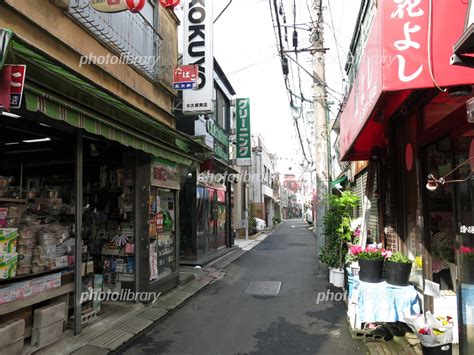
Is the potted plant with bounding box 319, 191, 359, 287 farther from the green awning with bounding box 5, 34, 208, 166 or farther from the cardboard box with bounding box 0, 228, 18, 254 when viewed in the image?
the cardboard box with bounding box 0, 228, 18, 254

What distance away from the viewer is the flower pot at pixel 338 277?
9.52 metres

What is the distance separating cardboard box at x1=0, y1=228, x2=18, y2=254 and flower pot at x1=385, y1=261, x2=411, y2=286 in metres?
5.05

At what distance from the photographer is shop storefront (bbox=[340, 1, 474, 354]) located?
355 cm

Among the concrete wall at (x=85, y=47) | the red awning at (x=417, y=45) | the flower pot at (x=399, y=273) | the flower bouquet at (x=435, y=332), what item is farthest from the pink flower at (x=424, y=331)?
the concrete wall at (x=85, y=47)

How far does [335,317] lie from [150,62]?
6508 millimetres

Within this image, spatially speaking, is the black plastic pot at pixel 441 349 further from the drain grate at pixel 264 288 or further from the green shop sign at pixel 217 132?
the green shop sign at pixel 217 132

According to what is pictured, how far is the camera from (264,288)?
973 cm

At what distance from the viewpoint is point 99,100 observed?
5.16 metres

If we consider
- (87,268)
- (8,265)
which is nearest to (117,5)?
(8,265)

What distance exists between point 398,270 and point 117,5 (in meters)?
5.53

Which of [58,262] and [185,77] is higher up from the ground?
[185,77]

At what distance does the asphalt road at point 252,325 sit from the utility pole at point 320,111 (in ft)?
7.14

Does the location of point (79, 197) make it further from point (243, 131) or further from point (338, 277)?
point (243, 131)

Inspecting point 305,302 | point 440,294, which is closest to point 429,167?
→ point 440,294
